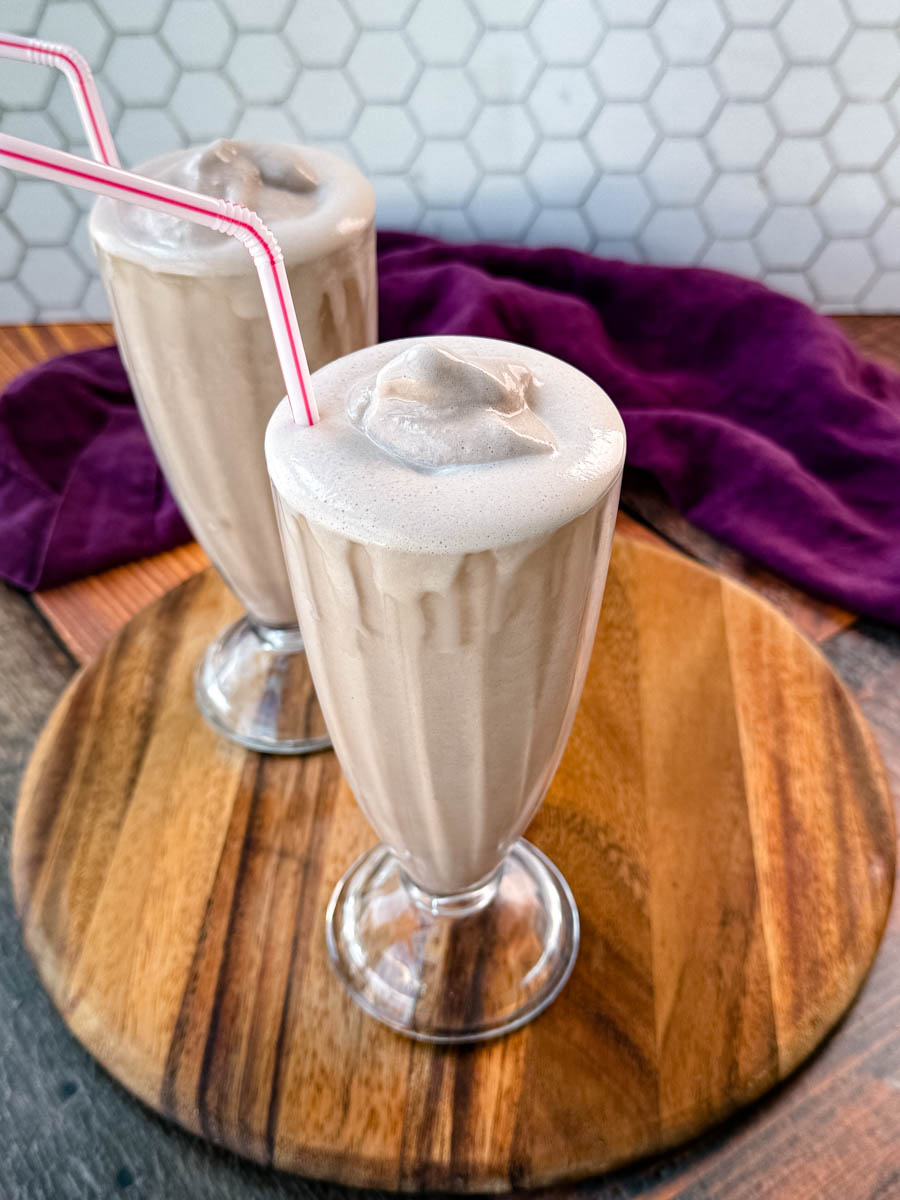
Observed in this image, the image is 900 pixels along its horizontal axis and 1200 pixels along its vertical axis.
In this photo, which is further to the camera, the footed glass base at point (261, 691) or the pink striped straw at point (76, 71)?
the footed glass base at point (261, 691)

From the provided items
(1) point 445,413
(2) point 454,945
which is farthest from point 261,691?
(1) point 445,413

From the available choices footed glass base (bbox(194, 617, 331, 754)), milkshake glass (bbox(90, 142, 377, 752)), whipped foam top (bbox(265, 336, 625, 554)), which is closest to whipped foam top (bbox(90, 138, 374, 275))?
milkshake glass (bbox(90, 142, 377, 752))

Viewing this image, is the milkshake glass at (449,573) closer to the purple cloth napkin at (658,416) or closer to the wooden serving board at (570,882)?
the wooden serving board at (570,882)

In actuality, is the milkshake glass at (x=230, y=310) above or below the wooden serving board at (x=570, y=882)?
above

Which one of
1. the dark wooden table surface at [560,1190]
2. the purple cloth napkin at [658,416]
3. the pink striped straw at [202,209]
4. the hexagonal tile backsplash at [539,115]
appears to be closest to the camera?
the pink striped straw at [202,209]

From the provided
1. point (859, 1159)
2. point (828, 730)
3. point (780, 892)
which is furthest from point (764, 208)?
point (859, 1159)

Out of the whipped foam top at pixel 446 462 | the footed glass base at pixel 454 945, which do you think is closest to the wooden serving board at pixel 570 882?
the footed glass base at pixel 454 945

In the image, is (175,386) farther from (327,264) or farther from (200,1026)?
(200,1026)
